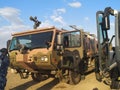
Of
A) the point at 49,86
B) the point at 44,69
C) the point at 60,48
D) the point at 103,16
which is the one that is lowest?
the point at 49,86

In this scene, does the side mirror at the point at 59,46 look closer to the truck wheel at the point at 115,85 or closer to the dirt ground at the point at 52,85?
the dirt ground at the point at 52,85

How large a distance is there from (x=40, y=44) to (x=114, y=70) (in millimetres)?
5310

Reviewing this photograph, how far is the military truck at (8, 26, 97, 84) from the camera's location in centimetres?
A: 1212

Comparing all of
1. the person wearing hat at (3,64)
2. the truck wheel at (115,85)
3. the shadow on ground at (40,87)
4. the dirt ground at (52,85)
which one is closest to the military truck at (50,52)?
the dirt ground at (52,85)

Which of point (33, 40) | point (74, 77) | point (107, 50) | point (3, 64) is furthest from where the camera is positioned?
point (74, 77)

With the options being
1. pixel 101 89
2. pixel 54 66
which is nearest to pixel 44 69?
pixel 54 66

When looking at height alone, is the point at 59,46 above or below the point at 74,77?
above

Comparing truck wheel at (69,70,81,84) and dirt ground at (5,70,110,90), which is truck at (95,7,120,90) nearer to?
dirt ground at (5,70,110,90)

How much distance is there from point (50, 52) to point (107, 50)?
460 centimetres

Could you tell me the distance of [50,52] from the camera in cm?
1189

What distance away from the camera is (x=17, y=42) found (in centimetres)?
1338

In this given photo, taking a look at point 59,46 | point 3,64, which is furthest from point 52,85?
point 3,64

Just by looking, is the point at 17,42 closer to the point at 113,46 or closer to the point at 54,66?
the point at 54,66

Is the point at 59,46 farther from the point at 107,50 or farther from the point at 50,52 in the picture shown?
the point at 107,50
